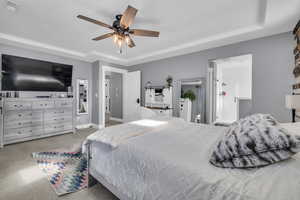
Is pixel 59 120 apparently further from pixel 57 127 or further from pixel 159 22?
pixel 159 22

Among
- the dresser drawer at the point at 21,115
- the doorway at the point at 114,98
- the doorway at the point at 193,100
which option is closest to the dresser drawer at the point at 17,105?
the dresser drawer at the point at 21,115

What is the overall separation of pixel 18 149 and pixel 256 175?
13.5ft

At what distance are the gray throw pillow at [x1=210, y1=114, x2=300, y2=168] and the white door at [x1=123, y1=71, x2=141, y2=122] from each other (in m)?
4.14

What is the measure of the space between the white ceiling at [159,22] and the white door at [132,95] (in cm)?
152

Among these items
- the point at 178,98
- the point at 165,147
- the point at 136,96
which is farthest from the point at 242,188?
the point at 136,96

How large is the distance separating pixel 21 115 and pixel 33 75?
3.78 feet

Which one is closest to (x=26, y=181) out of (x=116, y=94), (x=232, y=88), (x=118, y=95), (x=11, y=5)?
(x=11, y=5)

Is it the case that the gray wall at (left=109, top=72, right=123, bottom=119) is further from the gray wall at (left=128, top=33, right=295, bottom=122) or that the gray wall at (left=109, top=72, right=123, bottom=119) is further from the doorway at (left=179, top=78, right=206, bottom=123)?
the gray wall at (left=128, top=33, right=295, bottom=122)

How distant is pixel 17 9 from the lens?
2.12 m

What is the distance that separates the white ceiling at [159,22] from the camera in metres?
2.00

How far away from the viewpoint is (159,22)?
8.22 feet

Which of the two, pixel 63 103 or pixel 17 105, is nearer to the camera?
pixel 17 105

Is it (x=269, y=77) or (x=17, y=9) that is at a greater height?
(x=17, y=9)

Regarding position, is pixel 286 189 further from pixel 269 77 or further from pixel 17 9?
pixel 17 9
